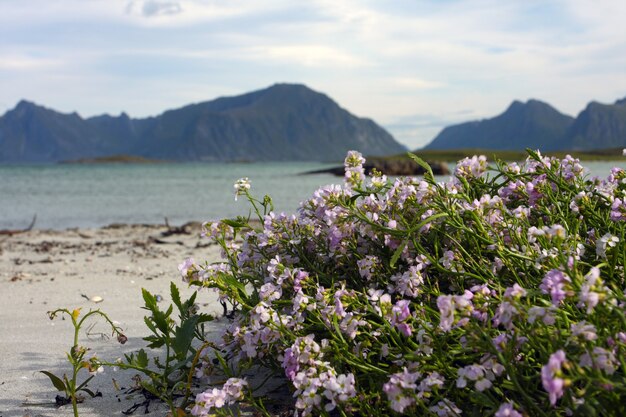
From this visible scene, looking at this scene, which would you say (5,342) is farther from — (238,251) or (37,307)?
(238,251)

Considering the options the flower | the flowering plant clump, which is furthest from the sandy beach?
the flower

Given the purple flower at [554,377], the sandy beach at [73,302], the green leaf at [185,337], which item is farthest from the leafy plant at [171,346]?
the purple flower at [554,377]

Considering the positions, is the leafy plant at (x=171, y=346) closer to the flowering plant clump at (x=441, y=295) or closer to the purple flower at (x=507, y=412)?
the flowering plant clump at (x=441, y=295)

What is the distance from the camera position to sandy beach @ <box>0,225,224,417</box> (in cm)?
344

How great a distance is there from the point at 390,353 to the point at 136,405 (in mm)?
1536

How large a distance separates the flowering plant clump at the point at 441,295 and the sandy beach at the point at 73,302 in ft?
3.35

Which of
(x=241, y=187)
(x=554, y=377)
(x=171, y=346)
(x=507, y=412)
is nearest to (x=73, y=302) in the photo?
(x=171, y=346)

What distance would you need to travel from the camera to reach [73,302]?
5.64 meters

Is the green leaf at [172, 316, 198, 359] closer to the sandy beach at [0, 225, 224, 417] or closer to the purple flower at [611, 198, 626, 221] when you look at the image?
the sandy beach at [0, 225, 224, 417]

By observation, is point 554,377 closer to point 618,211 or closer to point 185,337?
point 618,211

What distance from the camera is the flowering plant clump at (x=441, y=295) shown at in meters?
1.94

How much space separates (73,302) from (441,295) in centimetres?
434

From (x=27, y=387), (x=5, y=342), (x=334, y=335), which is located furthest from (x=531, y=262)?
(x=5, y=342)

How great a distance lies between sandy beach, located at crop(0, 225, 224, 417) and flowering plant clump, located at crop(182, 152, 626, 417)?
1022 millimetres
